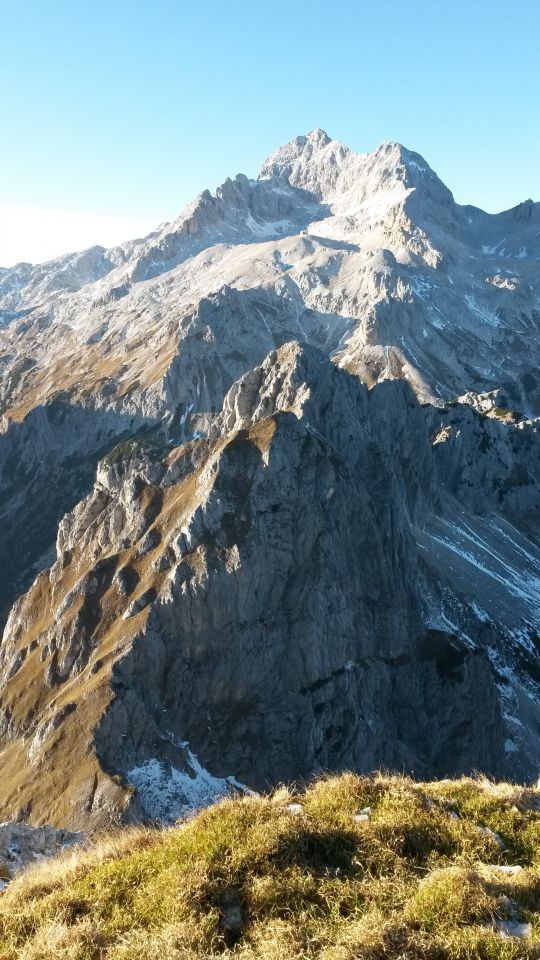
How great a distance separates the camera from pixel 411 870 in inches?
440

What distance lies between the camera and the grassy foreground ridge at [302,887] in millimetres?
9102

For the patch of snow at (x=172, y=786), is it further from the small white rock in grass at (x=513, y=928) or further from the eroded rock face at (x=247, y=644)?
the small white rock in grass at (x=513, y=928)

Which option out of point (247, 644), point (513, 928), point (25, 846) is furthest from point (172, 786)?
point (513, 928)

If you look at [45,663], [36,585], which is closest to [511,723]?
[45,663]

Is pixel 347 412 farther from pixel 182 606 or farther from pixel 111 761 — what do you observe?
pixel 111 761

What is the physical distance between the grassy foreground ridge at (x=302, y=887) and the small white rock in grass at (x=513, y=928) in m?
0.02

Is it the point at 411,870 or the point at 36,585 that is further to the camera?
the point at 36,585

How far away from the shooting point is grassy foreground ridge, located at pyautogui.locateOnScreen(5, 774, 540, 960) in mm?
9102

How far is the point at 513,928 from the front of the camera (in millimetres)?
A: 9641

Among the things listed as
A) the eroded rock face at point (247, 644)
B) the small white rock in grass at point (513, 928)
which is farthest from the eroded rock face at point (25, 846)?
the eroded rock face at point (247, 644)

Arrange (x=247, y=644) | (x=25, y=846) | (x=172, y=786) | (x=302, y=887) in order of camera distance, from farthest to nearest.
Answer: (x=247, y=644) < (x=172, y=786) < (x=25, y=846) < (x=302, y=887)

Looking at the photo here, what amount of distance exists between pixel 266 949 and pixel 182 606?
263 ft

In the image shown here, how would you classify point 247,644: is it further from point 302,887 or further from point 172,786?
point 302,887

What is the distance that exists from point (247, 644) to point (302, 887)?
8121 centimetres
